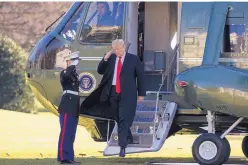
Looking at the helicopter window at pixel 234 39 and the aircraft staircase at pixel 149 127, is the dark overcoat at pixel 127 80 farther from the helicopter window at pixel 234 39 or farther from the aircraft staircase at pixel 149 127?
the helicopter window at pixel 234 39

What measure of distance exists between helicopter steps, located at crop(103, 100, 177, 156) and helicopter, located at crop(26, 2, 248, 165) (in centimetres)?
1

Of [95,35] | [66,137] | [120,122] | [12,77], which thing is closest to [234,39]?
[120,122]

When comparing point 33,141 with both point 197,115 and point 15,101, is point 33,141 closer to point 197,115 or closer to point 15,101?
point 197,115

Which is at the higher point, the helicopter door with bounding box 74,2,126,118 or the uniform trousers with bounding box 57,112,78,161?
the helicopter door with bounding box 74,2,126,118

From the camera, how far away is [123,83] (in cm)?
1202

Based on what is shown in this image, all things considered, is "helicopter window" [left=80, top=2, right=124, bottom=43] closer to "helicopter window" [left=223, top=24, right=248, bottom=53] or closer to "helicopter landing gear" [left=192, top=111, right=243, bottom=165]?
"helicopter window" [left=223, top=24, right=248, bottom=53]

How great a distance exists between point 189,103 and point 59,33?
266cm

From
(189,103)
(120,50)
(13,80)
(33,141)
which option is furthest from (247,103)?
(13,80)

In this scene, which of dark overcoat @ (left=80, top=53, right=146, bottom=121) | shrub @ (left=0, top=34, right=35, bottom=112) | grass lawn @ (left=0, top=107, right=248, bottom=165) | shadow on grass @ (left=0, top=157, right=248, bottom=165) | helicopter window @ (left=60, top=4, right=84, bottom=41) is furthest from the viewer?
shrub @ (left=0, top=34, right=35, bottom=112)

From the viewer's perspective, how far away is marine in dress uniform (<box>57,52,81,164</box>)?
11914 millimetres

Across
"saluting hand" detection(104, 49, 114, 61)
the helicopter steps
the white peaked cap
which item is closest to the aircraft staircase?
the helicopter steps

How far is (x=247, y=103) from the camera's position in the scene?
459 inches

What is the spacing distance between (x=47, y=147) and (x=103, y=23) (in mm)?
5266

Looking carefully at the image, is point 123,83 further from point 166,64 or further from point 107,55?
point 166,64
